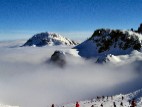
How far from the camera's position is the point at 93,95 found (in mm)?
184625

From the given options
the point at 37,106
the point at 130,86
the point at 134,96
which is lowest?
the point at 134,96

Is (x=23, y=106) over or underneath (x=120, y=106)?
over

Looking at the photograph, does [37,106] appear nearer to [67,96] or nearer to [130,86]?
[67,96]

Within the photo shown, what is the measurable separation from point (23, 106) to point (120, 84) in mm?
57810

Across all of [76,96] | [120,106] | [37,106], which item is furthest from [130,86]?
[120,106]

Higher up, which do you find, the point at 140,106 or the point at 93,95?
the point at 93,95

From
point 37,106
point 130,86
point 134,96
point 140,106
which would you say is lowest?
point 140,106

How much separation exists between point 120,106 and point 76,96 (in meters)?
121

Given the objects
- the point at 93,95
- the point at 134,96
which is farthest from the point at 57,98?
the point at 134,96

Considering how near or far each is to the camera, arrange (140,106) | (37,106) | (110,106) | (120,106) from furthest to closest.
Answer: (37,106), (110,106), (120,106), (140,106)

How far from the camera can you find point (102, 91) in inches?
7564

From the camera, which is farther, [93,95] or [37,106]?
[93,95]

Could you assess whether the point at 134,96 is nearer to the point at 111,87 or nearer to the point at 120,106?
the point at 120,106

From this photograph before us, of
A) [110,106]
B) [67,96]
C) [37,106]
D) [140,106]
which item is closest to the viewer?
[140,106]
